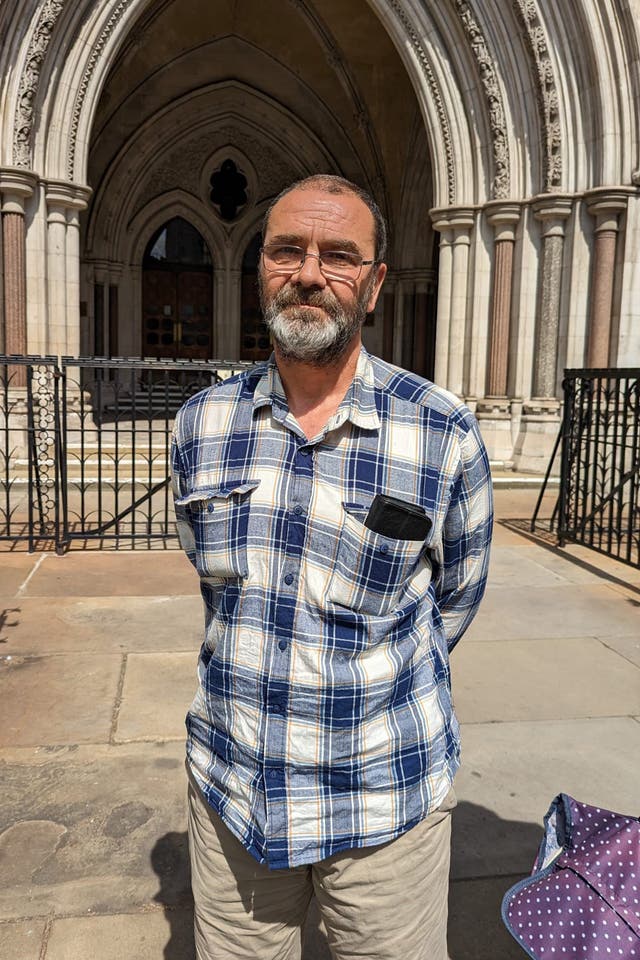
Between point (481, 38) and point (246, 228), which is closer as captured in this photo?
point (481, 38)

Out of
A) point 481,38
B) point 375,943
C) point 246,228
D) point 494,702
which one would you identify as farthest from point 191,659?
point 246,228

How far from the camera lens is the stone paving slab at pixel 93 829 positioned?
233cm

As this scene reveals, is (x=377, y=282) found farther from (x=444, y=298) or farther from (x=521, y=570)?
(x=444, y=298)

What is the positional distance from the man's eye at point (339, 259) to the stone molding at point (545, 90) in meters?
10.7

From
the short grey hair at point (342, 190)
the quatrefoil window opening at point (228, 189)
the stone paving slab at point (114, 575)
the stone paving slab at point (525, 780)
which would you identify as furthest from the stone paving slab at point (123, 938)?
the quatrefoil window opening at point (228, 189)

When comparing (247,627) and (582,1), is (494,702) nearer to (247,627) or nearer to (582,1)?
(247,627)

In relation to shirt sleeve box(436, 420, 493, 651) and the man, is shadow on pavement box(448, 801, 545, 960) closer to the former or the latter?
the man

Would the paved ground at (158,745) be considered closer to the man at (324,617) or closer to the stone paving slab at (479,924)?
the stone paving slab at (479,924)

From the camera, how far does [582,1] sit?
33.6 feet

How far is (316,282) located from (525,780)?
238cm

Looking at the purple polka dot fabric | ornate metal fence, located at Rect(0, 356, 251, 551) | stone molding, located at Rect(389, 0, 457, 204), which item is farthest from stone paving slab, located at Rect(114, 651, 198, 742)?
stone molding, located at Rect(389, 0, 457, 204)

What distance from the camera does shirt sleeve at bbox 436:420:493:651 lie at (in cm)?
157

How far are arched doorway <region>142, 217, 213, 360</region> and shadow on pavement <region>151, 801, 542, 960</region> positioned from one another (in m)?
15.5

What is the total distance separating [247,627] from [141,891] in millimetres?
1420
